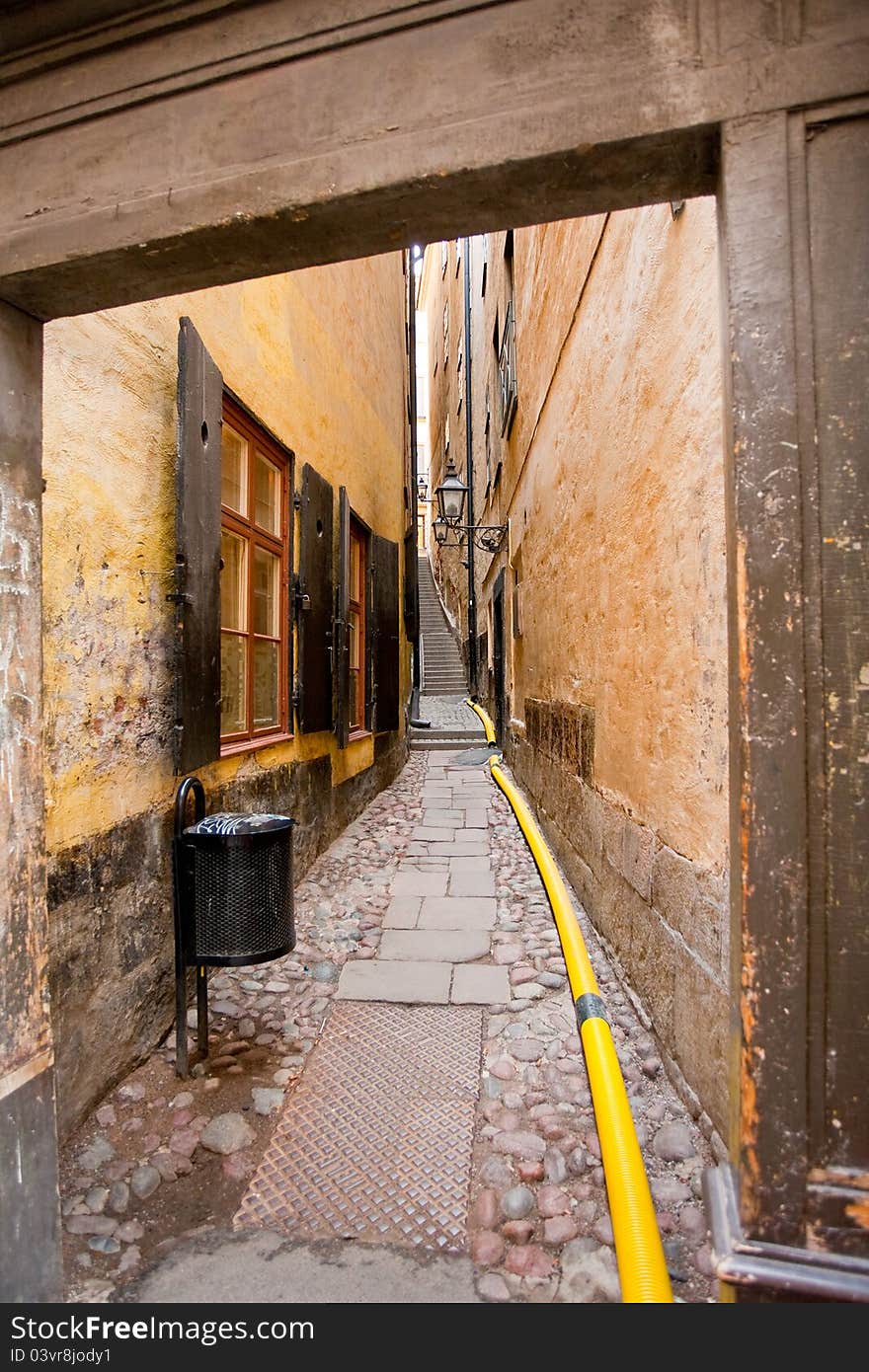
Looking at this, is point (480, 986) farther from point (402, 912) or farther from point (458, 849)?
point (458, 849)

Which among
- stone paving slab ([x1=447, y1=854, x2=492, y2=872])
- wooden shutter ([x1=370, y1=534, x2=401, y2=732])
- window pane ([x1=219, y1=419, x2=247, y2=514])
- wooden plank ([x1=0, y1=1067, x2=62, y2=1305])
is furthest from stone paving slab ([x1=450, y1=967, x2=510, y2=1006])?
wooden shutter ([x1=370, y1=534, x2=401, y2=732])

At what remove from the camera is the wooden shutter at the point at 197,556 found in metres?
2.67

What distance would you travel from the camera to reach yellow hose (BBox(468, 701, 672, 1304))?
4.88ft

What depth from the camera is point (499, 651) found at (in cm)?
983

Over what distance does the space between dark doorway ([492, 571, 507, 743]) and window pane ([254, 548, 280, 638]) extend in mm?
5238

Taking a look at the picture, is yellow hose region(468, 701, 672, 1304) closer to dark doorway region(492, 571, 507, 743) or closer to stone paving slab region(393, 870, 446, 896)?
stone paving slab region(393, 870, 446, 896)

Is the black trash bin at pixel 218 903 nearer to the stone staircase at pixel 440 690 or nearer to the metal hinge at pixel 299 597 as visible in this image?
the metal hinge at pixel 299 597

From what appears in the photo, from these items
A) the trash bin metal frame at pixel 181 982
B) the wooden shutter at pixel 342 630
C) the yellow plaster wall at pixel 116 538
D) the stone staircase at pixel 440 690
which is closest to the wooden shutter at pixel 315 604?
the wooden shutter at pixel 342 630

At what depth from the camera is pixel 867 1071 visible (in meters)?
1.10

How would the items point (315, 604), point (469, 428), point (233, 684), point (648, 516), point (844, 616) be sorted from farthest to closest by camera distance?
point (469, 428) < point (315, 604) < point (233, 684) < point (648, 516) < point (844, 616)

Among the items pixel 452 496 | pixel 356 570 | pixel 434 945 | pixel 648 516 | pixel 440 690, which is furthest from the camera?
pixel 440 690

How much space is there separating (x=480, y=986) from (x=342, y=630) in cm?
301

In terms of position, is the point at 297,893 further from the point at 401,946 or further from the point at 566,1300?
the point at 566,1300

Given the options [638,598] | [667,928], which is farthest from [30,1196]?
[638,598]
